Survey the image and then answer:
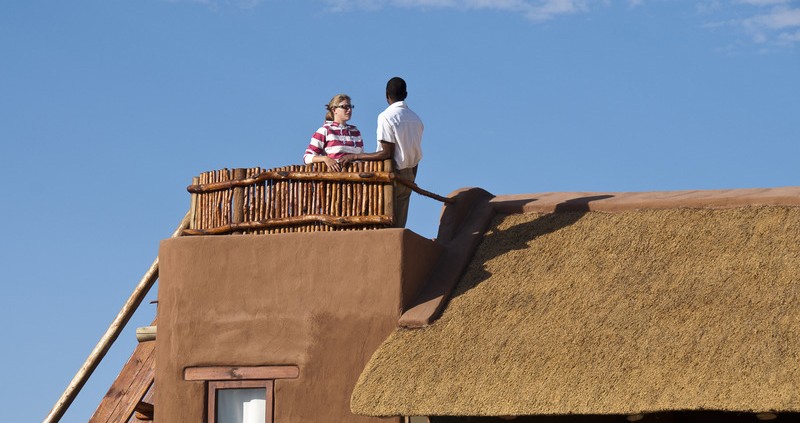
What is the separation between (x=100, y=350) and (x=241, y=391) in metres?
2.64

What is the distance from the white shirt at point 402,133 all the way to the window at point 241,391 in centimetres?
246

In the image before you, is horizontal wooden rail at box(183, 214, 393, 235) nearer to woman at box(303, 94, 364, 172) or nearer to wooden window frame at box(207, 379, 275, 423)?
woman at box(303, 94, 364, 172)

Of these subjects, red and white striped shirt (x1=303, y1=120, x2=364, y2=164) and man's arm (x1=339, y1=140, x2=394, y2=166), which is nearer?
man's arm (x1=339, y1=140, x2=394, y2=166)

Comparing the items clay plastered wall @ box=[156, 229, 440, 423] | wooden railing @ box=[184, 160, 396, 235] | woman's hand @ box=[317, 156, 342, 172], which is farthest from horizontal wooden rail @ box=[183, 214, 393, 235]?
woman's hand @ box=[317, 156, 342, 172]

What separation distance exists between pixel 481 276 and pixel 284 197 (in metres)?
2.20

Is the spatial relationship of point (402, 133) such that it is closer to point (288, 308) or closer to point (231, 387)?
point (288, 308)

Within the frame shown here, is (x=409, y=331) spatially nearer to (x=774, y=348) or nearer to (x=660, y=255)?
(x=660, y=255)

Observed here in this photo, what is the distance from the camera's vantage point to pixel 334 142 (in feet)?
48.3

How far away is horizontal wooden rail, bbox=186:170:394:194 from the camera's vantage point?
14266mm

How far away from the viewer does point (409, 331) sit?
13633 millimetres

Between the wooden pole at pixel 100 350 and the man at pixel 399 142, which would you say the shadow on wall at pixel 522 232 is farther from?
the wooden pole at pixel 100 350

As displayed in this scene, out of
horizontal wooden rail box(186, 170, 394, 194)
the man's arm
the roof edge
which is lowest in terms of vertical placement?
the roof edge

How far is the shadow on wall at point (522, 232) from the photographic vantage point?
566 inches

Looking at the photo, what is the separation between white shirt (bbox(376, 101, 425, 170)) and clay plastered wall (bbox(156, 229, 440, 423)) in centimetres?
89
